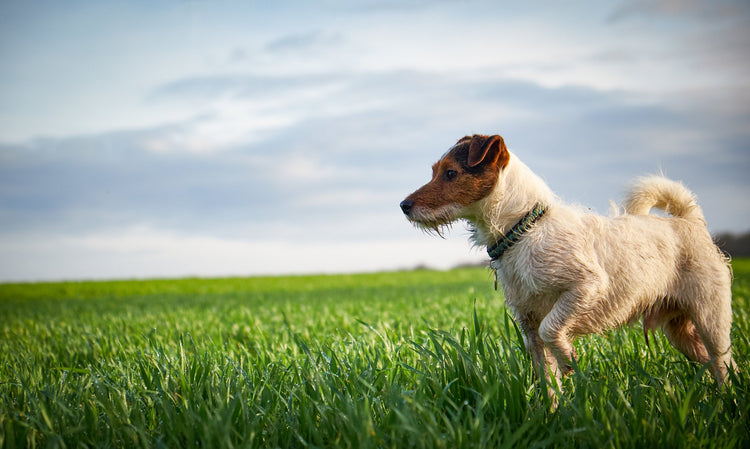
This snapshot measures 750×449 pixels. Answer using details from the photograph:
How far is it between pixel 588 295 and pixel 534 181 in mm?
888

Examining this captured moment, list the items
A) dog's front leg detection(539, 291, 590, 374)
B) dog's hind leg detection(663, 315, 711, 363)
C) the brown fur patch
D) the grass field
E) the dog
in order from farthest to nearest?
dog's hind leg detection(663, 315, 711, 363), the brown fur patch, the dog, dog's front leg detection(539, 291, 590, 374), the grass field

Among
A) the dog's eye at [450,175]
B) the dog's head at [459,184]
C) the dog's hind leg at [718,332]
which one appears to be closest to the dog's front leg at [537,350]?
the dog's head at [459,184]

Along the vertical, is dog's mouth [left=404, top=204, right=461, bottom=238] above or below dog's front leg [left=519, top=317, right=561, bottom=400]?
above

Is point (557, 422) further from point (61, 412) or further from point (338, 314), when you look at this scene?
point (338, 314)

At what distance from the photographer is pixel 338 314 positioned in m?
9.22

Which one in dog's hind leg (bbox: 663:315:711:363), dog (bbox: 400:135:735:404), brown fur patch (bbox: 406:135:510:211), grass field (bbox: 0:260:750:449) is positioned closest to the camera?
grass field (bbox: 0:260:750:449)

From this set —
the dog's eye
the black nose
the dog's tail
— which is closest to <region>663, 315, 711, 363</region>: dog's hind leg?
the dog's tail

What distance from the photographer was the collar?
134 inches

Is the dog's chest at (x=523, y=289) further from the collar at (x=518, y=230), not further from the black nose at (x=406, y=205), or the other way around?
the black nose at (x=406, y=205)

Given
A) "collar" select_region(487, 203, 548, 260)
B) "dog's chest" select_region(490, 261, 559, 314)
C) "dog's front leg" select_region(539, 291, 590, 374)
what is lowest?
"dog's front leg" select_region(539, 291, 590, 374)

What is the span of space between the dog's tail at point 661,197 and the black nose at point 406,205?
82.7 inches

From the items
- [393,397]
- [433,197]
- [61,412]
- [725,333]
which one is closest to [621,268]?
[725,333]

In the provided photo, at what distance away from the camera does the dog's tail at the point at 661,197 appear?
13.5 feet

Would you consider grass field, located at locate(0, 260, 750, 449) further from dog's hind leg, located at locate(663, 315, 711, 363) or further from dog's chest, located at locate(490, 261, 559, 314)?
dog's chest, located at locate(490, 261, 559, 314)
